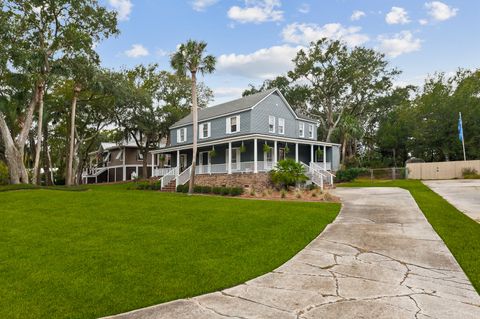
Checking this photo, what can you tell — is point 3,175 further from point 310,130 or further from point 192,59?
point 310,130

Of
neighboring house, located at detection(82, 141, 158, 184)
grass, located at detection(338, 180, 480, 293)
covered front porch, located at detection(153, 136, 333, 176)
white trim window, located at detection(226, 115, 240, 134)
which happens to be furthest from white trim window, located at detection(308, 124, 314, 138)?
neighboring house, located at detection(82, 141, 158, 184)

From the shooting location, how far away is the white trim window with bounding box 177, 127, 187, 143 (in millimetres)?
30594

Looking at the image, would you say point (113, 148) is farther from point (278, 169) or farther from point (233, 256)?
point (233, 256)

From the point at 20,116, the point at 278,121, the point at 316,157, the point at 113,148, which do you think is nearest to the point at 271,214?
the point at 278,121

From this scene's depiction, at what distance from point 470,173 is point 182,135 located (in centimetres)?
2637

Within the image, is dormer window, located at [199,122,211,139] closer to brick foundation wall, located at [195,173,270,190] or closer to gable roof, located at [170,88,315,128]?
gable roof, located at [170,88,315,128]

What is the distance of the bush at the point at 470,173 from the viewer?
27794 mm

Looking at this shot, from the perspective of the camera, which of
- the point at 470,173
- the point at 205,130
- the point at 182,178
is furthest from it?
the point at 205,130

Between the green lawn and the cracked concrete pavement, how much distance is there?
373 millimetres

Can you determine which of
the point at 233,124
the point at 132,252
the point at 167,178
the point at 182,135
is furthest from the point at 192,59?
the point at 132,252

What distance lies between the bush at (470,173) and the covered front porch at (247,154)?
11624 mm

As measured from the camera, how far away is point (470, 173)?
2852cm

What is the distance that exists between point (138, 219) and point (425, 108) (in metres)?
37.6

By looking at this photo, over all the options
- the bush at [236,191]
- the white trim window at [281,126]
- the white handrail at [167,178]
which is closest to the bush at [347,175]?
the white trim window at [281,126]
